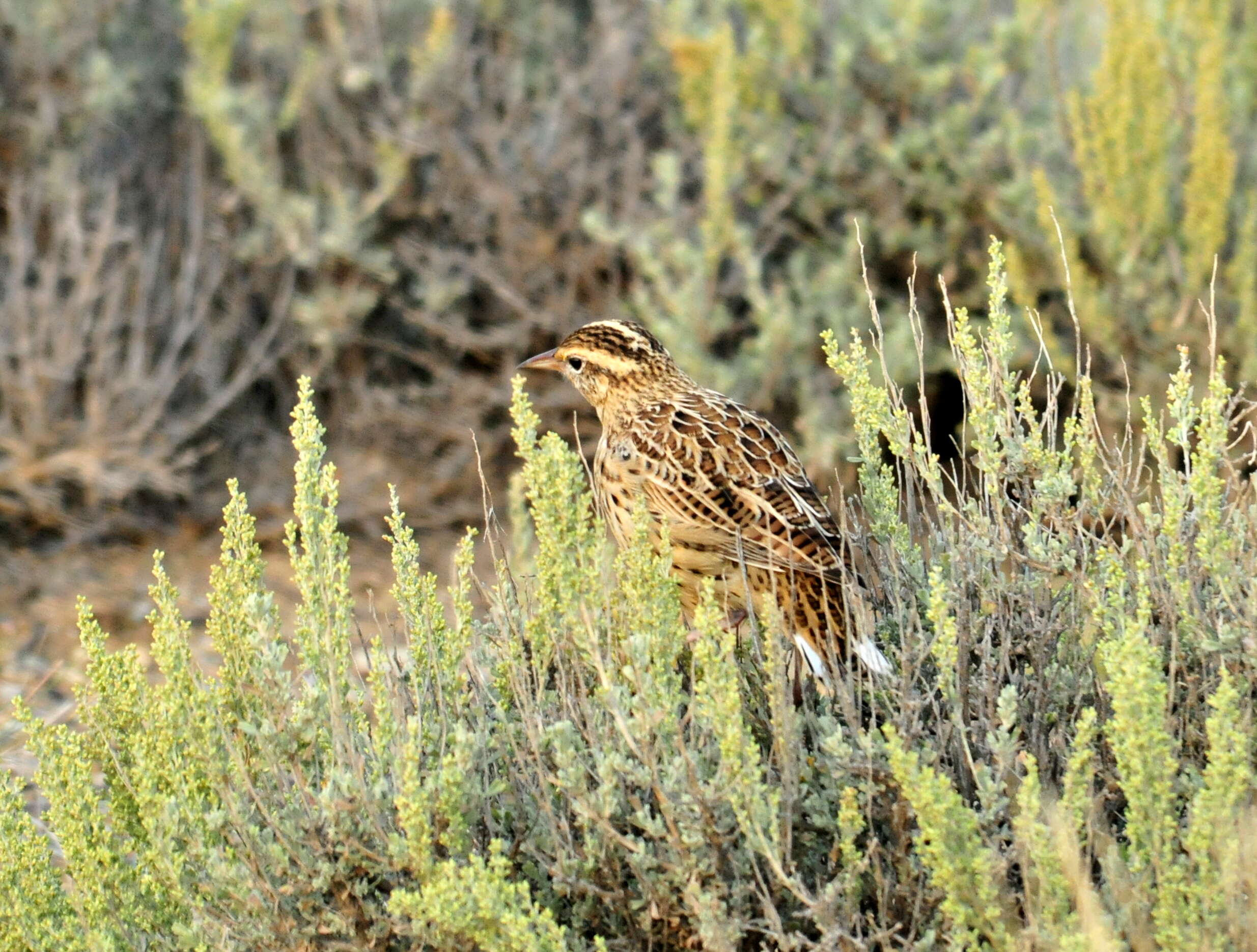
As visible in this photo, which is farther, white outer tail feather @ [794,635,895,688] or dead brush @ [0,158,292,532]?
dead brush @ [0,158,292,532]

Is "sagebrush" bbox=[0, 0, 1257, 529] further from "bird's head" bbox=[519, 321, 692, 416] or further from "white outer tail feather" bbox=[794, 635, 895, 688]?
"white outer tail feather" bbox=[794, 635, 895, 688]

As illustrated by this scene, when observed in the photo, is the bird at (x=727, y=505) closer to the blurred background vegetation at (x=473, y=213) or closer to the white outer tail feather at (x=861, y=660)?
the white outer tail feather at (x=861, y=660)

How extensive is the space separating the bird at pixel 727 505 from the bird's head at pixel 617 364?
23mm

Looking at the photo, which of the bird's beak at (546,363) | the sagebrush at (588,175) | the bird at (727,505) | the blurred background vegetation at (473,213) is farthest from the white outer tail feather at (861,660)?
the blurred background vegetation at (473,213)

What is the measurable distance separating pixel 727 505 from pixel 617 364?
873 mm

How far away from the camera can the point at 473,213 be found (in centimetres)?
705

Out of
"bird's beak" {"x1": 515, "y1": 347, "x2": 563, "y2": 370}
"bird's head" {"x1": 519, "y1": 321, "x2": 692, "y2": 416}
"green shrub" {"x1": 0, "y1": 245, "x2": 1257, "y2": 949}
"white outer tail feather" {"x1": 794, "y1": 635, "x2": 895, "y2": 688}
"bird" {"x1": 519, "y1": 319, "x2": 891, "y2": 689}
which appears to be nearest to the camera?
"green shrub" {"x1": 0, "y1": 245, "x2": 1257, "y2": 949}

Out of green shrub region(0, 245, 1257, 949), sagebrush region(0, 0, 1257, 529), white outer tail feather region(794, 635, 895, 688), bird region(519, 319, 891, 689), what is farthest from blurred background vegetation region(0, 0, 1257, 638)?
green shrub region(0, 245, 1257, 949)

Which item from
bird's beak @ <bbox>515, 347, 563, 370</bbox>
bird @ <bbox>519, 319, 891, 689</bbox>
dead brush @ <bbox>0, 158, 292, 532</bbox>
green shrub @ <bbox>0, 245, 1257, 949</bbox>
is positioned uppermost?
dead brush @ <bbox>0, 158, 292, 532</bbox>

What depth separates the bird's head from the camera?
4.82 meters

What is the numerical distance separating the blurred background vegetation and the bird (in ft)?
6.92

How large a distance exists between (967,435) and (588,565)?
4.04m

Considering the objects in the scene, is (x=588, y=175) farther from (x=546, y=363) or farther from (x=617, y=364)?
(x=617, y=364)

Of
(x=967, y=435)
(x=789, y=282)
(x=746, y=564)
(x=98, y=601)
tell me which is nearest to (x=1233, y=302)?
(x=967, y=435)
